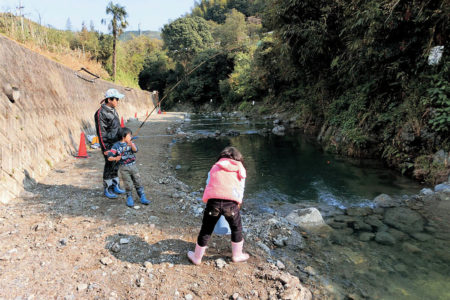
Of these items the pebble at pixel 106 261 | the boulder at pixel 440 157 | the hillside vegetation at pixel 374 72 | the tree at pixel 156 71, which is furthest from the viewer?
the tree at pixel 156 71

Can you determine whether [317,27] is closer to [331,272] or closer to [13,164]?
[331,272]

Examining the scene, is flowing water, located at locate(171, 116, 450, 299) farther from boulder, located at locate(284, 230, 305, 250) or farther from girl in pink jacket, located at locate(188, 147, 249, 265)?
girl in pink jacket, located at locate(188, 147, 249, 265)

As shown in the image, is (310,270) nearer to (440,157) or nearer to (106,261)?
(106,261)

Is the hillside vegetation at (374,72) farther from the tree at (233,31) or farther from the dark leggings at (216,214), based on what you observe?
the tree at (233,31)

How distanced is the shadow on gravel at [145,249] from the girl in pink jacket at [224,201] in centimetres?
22

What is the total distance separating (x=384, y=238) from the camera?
13.8 feet

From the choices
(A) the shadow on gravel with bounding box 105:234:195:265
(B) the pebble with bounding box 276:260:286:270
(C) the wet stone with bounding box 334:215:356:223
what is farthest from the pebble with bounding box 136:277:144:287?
(C) the wet stone with bounding box 334:215:356:223

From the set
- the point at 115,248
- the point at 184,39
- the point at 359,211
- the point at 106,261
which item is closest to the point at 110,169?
the point at 115,248

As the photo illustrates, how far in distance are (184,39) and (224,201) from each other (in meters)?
59.7

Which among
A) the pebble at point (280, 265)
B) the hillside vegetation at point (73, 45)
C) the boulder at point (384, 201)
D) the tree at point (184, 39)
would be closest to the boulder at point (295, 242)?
the pebble at point (280, 265)

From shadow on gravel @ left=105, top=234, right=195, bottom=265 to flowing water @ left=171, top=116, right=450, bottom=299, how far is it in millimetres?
1435

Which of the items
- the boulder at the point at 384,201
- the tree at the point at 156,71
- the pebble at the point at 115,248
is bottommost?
the pebble at the point at 115,248

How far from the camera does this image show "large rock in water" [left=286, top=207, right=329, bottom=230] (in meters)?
4.57

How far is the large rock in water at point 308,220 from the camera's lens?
15.0 ft
